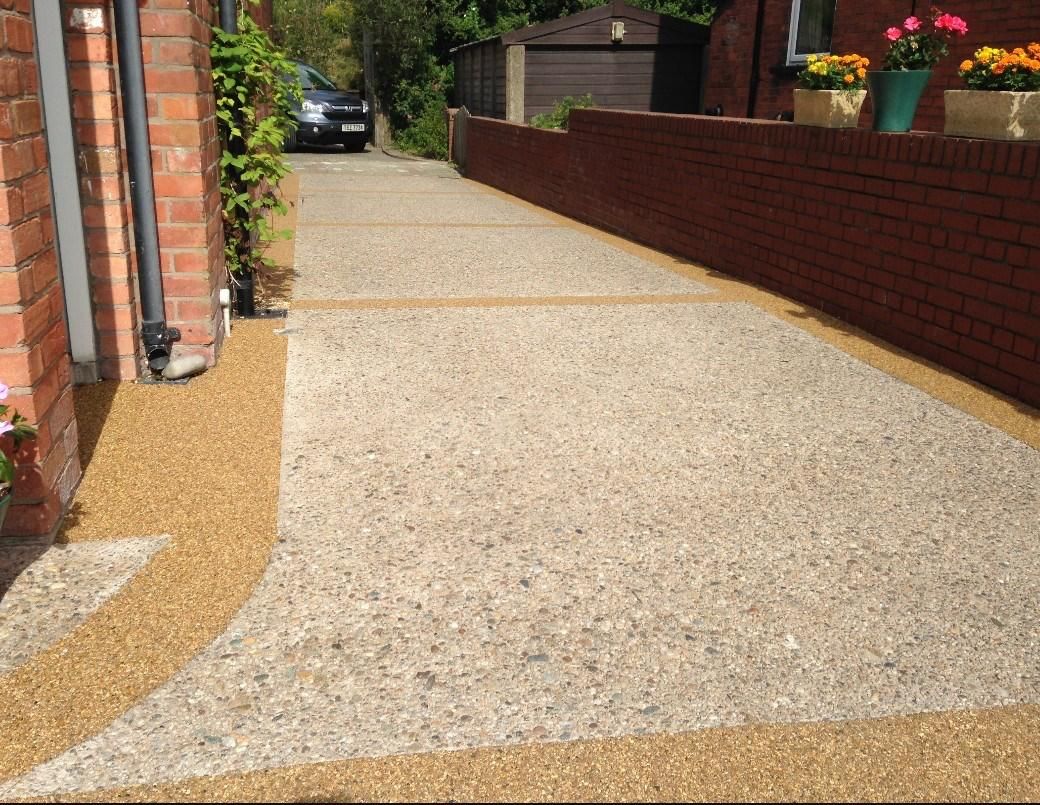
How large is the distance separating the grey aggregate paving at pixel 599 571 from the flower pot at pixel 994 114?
1.50 m

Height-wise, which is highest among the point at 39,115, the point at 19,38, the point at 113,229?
the point at 19,38

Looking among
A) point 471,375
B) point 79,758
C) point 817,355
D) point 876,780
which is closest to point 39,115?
point 79,758

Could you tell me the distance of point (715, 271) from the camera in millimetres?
8875

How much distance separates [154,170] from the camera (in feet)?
16.5

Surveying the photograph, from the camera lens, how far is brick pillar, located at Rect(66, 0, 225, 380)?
4676 mm

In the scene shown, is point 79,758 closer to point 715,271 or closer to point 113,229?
point 113,229

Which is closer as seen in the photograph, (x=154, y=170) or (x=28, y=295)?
(x=28, y=295)

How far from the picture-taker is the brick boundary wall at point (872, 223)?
205 inches

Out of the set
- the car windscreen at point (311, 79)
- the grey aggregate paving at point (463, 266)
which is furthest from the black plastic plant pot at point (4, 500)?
the car windscreen at point (311, 79)

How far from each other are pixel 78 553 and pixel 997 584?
9.49 feet

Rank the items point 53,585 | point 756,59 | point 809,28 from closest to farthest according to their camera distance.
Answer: point 53,585 → point 809,28 → point 756,59

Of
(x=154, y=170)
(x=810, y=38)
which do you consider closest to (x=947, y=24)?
(x=154, y=170)

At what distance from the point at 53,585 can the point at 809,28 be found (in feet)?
41.8

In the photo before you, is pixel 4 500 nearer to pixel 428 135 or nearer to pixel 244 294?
pixel 244 294
